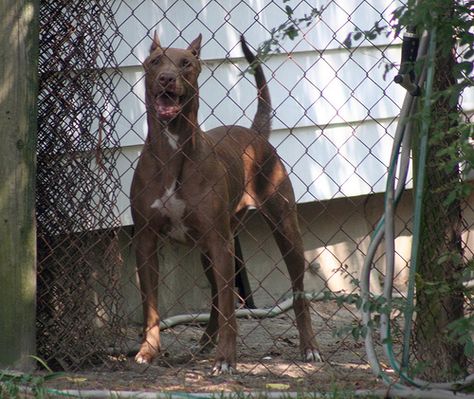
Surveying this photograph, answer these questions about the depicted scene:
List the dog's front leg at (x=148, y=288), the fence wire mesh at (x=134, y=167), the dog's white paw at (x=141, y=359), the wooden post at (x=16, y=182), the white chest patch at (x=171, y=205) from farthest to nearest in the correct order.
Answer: the white chest patch at (x=171, y=205), the dog's front leg at (x=148, y=288), the dog's white paw at (x=141, y=359), the fence wire mesh at (x=134, y=167), the wooden post at (x=16, y=182)

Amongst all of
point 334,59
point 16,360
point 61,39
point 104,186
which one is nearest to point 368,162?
point 334,59

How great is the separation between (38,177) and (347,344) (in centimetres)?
209

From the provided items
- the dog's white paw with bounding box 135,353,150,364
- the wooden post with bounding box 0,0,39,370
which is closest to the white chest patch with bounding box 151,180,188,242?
the dog's white paw with bounding box 135,353,150,364

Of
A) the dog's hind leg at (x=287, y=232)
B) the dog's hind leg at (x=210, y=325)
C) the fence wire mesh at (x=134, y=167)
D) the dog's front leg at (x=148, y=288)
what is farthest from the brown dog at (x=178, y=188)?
the dog's hind leg at (x=287, y=232)

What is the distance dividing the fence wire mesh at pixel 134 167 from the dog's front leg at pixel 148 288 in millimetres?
106

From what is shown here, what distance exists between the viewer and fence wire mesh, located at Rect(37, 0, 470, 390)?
4656 millimetres

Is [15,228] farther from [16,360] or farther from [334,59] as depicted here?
[334,59]

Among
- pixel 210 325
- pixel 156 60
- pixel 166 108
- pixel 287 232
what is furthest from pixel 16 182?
pixel 287 232

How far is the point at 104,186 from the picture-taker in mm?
5086

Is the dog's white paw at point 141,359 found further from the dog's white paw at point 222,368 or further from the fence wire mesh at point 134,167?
the dog's white paw at point 222,368

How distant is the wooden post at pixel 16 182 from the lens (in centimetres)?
425

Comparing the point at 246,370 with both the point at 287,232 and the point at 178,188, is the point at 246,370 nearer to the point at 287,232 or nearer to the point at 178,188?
the point at 178,188

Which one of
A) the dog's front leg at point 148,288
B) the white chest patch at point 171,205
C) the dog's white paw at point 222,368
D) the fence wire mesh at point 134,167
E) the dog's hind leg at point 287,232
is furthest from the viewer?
the dog's hind leg at point 287,232

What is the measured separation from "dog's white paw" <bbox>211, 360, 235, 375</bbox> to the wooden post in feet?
2.99
